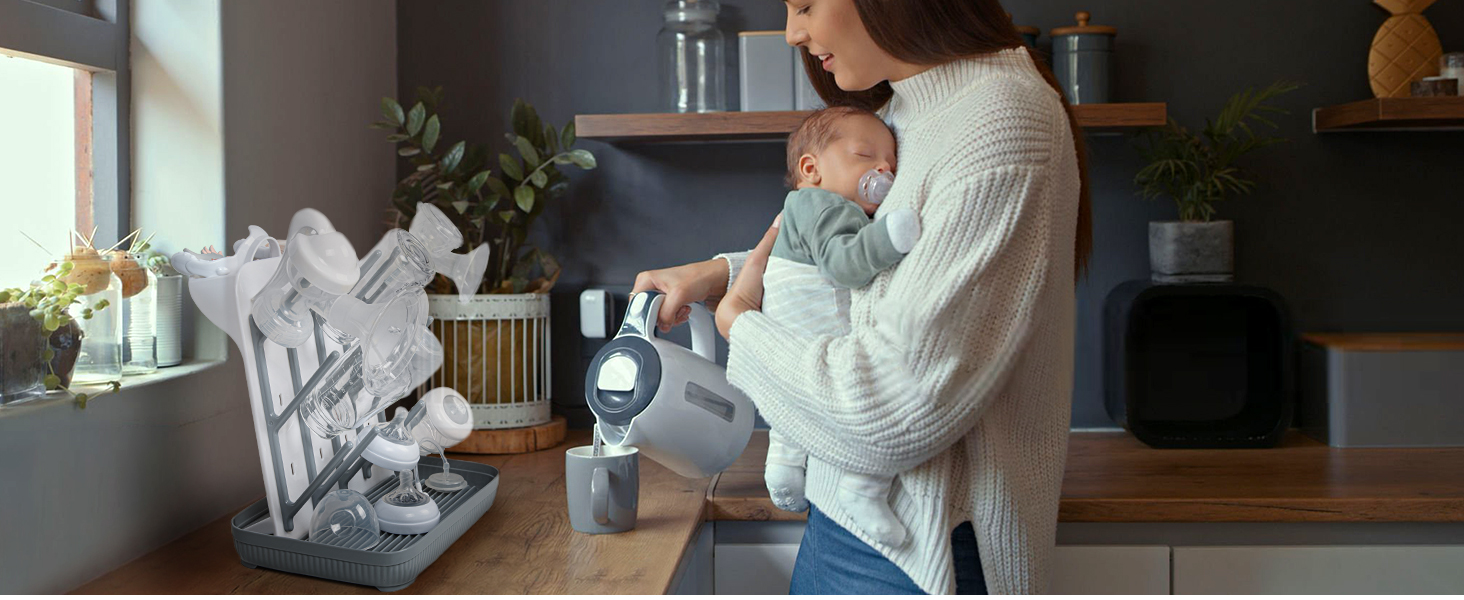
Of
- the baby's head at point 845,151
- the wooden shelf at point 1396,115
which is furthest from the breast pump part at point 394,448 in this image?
the wooden shelf at point 1396,115

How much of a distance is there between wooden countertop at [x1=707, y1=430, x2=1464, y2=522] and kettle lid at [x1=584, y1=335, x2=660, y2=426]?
340mm

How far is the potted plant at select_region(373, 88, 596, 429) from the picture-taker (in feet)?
6.54

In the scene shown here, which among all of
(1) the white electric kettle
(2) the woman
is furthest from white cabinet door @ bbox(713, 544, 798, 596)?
(2) the woman

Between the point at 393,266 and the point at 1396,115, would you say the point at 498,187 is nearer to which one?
the point at 393,266

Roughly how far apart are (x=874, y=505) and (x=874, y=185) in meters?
0.33

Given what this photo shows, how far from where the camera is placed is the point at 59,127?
1393mm

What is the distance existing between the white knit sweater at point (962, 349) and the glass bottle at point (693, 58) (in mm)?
1015

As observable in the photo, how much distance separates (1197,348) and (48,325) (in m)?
1.84

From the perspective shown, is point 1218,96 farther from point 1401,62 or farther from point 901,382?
point 901,382

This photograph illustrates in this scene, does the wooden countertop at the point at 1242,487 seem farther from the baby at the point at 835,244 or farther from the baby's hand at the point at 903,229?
the baby's hand at the point at 903,229

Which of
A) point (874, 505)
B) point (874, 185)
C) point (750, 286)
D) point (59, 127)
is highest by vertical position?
point (59, 127)

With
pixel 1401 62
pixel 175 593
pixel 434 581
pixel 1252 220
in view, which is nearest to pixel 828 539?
pixel 434 581

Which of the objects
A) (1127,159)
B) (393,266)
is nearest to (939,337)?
(393,266)

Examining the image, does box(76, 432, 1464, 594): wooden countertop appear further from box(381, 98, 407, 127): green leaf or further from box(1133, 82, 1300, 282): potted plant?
box(381, 98, 407, 127): green leaf
